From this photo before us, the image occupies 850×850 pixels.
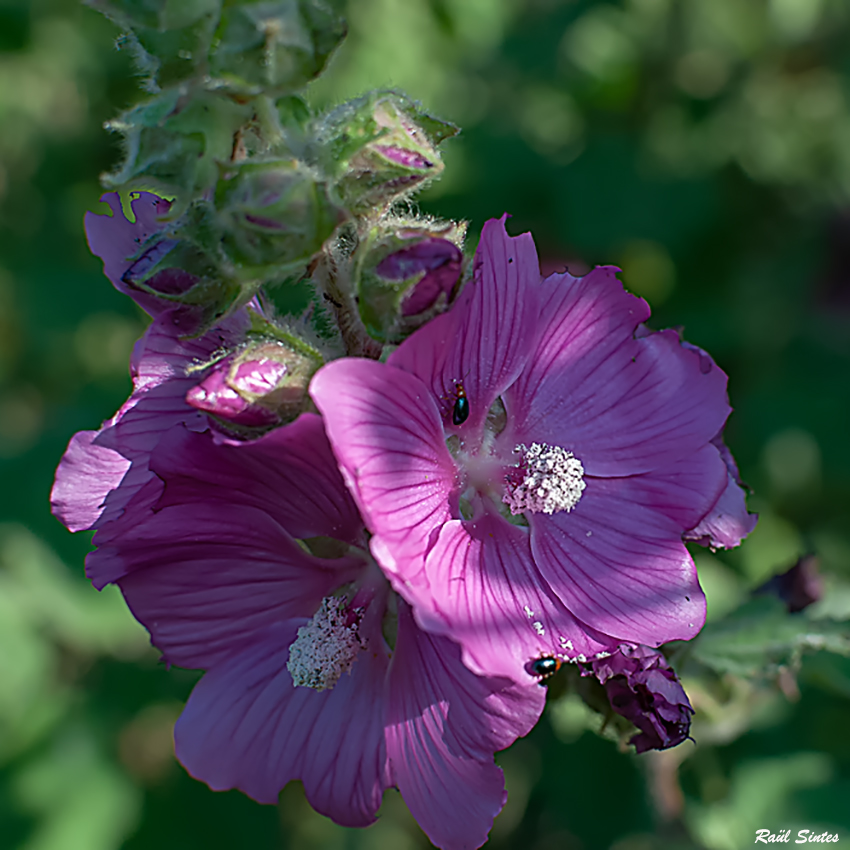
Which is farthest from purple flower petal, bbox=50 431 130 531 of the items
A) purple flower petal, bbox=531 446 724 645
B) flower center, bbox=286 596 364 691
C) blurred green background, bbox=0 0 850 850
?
blurred green background, bbox=0 0 850 850

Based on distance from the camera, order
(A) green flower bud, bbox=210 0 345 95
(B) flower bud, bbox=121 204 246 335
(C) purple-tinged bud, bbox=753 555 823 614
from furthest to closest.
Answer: (C) purple-tinged bud, bbox=753 555 823 614 < (B) flower bud, bbox=121 204 246 335 < (A) green flower bud, bbox=210 0 345 95

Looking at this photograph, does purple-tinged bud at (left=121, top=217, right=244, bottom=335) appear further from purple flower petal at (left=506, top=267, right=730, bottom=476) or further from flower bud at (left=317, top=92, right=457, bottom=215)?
purple flower petal at (left=506, top=267, right=730, bottom=476)

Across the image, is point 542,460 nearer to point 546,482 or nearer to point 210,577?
point 546,482

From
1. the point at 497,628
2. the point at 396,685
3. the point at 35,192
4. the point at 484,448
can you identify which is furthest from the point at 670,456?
the point at 35,192

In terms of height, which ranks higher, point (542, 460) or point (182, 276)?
point (182, 276)

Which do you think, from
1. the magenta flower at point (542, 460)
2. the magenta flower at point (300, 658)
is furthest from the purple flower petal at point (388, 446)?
the magenta flower at point (300, 658)

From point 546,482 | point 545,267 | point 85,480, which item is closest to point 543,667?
point 546,482
